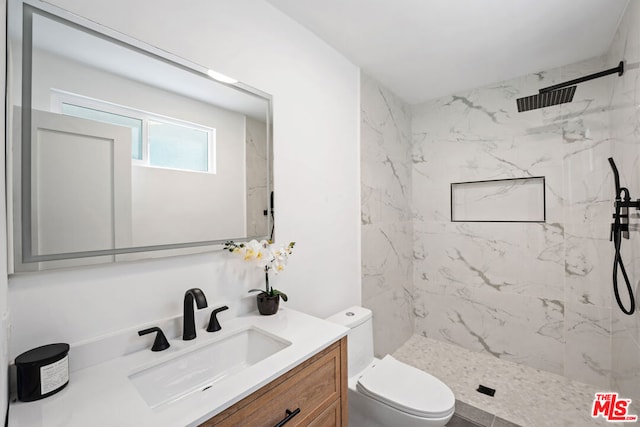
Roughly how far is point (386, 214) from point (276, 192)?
1.26 m

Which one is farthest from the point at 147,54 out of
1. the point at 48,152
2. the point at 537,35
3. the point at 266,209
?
the point at 537,35

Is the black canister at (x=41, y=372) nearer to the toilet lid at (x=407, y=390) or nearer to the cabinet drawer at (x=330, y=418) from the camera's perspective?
the cabinet drawer at (x=330, y=418)

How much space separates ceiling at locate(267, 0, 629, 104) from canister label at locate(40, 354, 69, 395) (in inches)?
69.5

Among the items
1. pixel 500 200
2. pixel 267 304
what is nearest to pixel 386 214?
pixel 500 200

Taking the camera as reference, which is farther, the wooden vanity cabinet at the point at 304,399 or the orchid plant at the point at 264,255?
the orchid plant at the point at 264,255

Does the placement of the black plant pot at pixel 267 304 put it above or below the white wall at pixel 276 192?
below

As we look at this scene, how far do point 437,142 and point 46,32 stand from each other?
2818mm

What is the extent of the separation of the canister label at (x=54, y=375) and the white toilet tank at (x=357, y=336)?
126cm

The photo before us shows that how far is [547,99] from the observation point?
200 centimetres

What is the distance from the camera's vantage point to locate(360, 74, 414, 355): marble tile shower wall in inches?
90.0

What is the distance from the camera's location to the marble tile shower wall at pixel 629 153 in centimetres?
147

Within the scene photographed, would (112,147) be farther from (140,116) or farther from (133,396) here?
(133,396)

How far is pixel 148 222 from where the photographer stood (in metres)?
1.10

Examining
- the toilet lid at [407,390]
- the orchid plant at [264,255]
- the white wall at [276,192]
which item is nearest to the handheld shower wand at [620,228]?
the toilet lid at [407,390]
